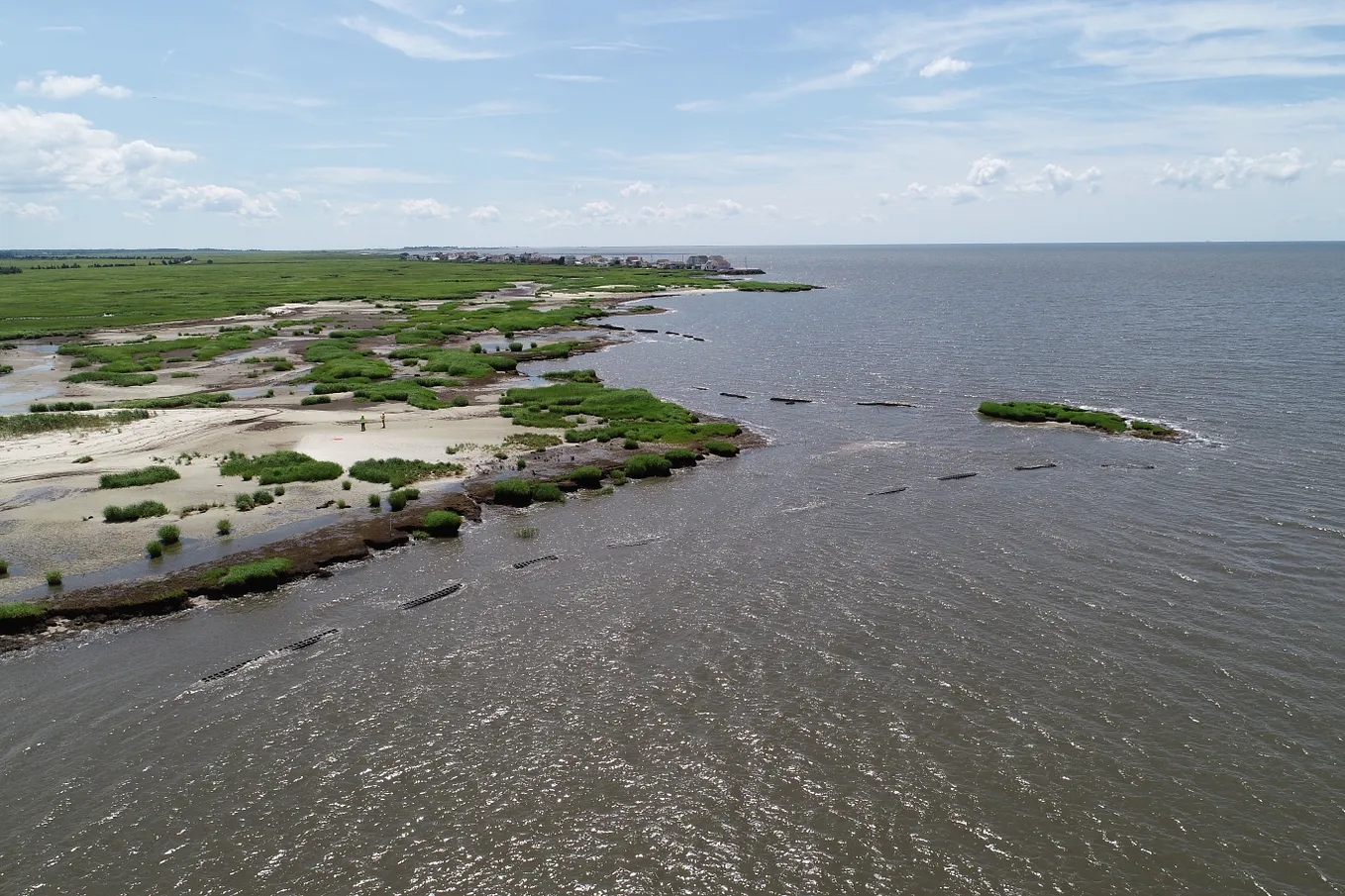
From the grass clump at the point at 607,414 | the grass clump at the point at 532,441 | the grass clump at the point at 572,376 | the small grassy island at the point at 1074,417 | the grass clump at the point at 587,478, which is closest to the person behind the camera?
the grass clump at the point at 587,478

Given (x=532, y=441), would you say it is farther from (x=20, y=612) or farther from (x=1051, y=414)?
(x=1051, y=414)

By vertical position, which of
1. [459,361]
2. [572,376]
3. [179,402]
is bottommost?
[179,402]

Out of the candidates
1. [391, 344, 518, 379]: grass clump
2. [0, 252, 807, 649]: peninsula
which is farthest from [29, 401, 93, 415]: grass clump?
[391, 344, 518, 379]: grass clump

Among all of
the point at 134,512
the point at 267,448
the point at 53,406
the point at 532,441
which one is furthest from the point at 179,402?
the point at 532,441

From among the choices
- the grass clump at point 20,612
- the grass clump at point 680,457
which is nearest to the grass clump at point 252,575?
the grass clump at point 20,612

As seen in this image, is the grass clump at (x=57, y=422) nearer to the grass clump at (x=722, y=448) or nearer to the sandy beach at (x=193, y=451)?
the sandy beach at (x=193, y=451)

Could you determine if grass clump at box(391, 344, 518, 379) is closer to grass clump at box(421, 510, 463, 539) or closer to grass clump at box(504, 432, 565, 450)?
grass clump at box(504, 432, 565, 450)
